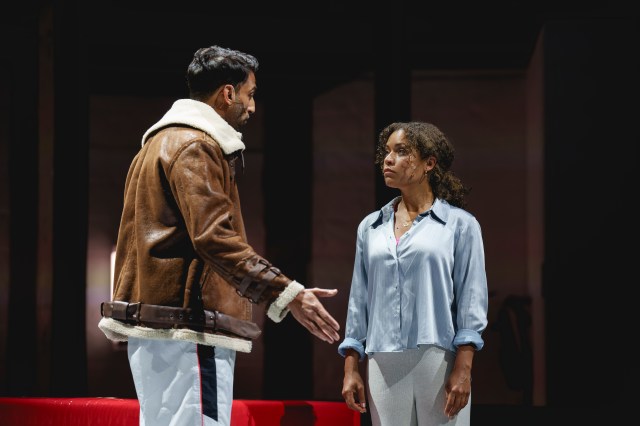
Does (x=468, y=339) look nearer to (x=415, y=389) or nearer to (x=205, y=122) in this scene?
(x=415, y=389)

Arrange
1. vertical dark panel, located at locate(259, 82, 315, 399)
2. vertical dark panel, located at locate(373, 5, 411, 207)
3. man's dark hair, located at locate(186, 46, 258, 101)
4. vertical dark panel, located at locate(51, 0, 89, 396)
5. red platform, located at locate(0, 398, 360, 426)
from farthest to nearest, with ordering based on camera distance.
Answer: vertical dark panel, located at locate(259, 82, 315, 399) < vertical dark panel, located at locate(51, 0, 89, 396) < vertical dark panel, located at locate(373, 5, 411, 207) < red platform, located at locate(0, 398, 360, 426) < man's dark hair, located at locate(186, 46, 258, 101)

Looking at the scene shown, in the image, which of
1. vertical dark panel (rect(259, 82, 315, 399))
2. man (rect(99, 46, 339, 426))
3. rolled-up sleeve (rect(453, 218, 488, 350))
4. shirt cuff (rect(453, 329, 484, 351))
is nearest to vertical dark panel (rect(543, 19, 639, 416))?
vertical dark panel (rect(259, 82, 315, 399))

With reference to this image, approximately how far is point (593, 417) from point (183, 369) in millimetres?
2766

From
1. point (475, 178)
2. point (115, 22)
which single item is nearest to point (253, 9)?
point (115, 22)

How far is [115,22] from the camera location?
5.74 meters

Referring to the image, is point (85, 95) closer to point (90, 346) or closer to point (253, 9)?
point (253, 9)

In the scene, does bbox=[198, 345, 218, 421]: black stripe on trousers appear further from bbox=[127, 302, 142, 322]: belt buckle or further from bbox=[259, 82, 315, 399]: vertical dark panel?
bbox=[259, 82, 315, 399]: vertical dark panel

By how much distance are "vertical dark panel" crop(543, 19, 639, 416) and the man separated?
3177 mm

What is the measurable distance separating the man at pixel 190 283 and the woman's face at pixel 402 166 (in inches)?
27.4

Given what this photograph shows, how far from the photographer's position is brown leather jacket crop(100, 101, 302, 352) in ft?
7.70

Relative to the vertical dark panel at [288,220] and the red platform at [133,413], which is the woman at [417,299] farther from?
the vertical dark panel at [288,220]

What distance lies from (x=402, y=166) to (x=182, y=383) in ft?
3.63

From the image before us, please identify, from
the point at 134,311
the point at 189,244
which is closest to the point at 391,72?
the point at 189,244

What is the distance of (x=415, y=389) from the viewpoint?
2.84m
